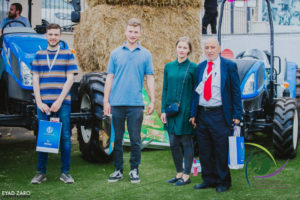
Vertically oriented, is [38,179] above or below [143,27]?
below

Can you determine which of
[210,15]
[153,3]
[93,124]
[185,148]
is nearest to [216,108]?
[185,148]

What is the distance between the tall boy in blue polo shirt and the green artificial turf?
0.34 metres

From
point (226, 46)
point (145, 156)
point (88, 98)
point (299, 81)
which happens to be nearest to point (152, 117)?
point (145, 156)

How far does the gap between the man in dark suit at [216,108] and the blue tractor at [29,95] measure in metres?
1.08

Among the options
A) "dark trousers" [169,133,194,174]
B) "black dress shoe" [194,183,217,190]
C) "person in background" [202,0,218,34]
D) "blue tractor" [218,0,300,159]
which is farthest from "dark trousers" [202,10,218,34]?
"black dress shoe" [194,183,217,190]

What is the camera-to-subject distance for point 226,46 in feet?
31.5

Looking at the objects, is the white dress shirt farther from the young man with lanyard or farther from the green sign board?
the green sign board

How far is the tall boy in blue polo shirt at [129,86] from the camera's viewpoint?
458 cm

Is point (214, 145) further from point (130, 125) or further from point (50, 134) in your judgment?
point (50, 134)

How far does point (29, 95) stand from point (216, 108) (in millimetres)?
2289

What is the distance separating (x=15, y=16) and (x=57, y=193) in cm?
282

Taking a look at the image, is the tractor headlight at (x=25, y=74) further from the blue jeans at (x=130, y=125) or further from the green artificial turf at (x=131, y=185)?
the blue jeans at (x=130, y=125)

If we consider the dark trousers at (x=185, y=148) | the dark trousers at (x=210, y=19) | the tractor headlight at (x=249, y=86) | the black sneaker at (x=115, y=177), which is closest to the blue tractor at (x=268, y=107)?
the tractor headlight at (x=249, y=86)

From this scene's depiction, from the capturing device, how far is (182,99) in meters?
4.57
